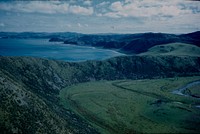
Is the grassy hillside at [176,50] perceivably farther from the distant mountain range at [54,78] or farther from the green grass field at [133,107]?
the green grass field at [133,107]

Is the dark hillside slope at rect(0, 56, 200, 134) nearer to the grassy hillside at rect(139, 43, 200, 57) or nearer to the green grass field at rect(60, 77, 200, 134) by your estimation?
the green grass field at rect(60, 77, 200, 134)

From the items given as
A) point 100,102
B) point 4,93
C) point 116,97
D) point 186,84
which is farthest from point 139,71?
point 4,93

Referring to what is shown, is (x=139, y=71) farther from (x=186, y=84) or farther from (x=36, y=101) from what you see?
(x=36, y=101)

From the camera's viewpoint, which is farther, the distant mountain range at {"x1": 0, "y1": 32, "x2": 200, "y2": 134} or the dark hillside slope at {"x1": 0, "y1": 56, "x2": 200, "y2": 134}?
the distant mountain range at {"x1": 0, "y1": 32, "x2": 200, "y2": 134}

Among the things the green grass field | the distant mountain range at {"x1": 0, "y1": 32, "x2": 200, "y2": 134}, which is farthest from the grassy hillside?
the green grass field

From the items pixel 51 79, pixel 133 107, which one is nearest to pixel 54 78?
pixel 51 79

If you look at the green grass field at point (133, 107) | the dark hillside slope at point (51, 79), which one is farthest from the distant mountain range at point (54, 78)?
the green grass field at point (133, 107)
